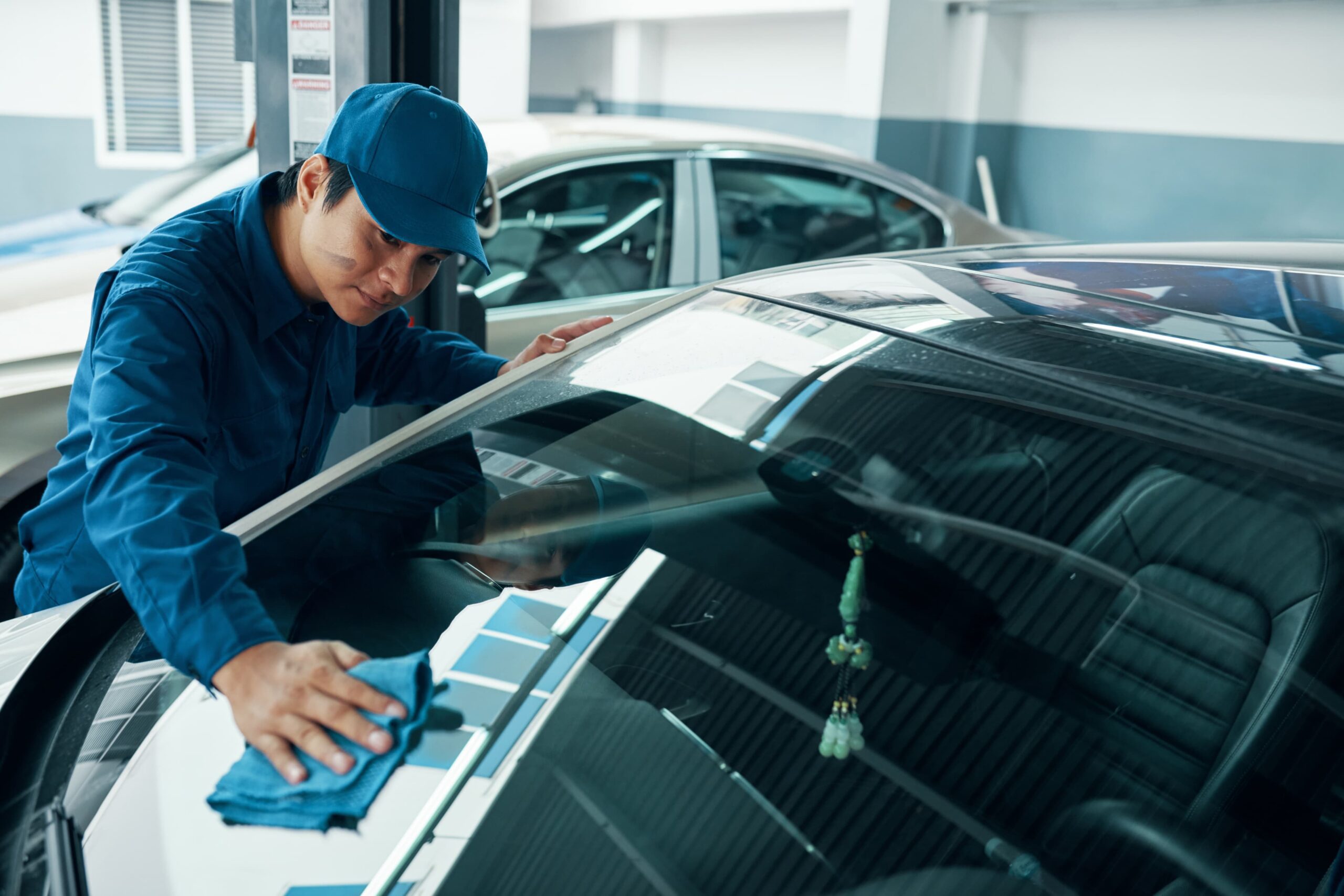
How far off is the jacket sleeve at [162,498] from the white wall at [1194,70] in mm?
7966

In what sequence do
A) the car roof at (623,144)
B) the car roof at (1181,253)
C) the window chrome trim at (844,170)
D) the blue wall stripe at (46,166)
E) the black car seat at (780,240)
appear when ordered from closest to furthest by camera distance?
1. the car roof at (1181,253)
2. the car roof at (623,144)
3. the window chrome trim at (844,170)
4. the black car seat at (780,240)
5. the blue wall stripe at (46,166)

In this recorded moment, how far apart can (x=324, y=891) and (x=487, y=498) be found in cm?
72

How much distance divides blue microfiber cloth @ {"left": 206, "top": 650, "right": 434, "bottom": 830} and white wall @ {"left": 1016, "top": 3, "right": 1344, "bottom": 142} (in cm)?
810

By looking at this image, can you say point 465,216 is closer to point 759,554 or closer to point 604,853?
point 759,554


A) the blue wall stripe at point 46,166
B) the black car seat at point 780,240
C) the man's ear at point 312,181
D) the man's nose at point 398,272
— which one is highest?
the man's ear at point 312,181

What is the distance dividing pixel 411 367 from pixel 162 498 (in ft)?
3.11

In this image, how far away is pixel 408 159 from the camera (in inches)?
59.5

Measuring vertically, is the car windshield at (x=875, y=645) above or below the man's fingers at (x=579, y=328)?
below

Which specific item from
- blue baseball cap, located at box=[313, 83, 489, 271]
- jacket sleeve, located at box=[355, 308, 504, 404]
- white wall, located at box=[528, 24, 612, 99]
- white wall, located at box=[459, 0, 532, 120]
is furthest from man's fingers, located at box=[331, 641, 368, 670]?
white wall, located at box=[528, 24, 612, 99]

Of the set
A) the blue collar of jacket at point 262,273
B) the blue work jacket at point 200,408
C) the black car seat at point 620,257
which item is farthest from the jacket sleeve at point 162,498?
the black car seat at point 620,257

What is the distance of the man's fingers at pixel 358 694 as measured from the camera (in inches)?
39.9

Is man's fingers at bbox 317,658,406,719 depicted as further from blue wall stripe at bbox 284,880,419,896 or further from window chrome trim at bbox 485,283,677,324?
window chrome trim at bbox 485,283,677,324

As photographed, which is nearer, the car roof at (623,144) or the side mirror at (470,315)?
the side mirror at (470,315)

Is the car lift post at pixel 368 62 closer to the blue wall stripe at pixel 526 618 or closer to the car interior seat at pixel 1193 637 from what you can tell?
the blue wall stripe at pixel 526 618
